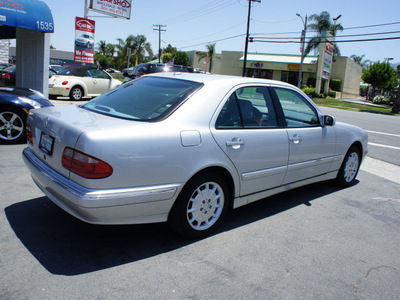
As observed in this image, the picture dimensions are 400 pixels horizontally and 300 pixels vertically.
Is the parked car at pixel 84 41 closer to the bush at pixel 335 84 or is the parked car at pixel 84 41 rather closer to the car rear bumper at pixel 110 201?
the car rear bumper at pixel 110 201

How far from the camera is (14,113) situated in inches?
255

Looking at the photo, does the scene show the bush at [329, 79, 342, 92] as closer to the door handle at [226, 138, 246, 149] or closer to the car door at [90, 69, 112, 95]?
the car door at [90, 69, 112, 95]

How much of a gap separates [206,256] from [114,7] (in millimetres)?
18286

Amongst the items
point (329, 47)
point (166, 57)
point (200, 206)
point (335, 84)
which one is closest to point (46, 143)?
point (200, 206)

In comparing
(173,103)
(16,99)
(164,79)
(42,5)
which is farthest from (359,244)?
(42,5)

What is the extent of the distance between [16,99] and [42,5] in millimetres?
5833

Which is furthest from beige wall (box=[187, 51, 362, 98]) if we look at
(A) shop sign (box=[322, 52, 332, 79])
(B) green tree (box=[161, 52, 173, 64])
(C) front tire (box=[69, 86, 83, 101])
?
(C) front tire (box=[69, 86, 83, 101])

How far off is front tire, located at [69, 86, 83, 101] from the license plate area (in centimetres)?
1150

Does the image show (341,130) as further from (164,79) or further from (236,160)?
(164,79)

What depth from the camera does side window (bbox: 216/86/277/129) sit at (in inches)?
143

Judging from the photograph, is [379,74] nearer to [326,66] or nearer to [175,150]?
[326,66]

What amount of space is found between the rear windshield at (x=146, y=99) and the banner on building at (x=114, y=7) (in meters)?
15.5

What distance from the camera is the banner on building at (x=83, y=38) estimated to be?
1634cm

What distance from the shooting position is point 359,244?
3674 mm
